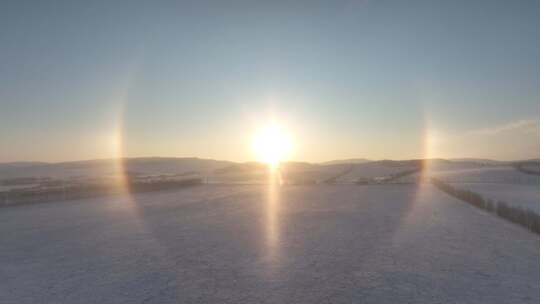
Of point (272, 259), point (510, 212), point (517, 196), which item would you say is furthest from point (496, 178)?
point (272, 259)

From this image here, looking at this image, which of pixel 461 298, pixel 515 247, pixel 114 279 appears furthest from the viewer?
pixel 515 247

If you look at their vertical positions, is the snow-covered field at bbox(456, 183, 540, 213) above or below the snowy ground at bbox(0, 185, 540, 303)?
above

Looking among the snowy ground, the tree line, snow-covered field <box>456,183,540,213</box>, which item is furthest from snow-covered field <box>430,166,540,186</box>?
the snowy ground

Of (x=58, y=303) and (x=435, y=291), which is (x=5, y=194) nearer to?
(x=58, y=303)

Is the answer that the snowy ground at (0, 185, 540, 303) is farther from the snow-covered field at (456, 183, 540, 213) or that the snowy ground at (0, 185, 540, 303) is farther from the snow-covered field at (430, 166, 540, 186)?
the snow-covered field at (430, 166, 540, 186)

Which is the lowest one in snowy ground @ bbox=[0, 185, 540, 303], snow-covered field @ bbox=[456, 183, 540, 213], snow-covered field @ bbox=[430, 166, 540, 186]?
snowy ground @ bbox=[0, 185, 540, 303]

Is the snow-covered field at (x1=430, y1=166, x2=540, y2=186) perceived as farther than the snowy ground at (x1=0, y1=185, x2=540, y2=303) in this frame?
Yes

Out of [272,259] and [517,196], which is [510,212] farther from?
[272,259]

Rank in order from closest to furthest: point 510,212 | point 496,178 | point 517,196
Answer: point 510,212 → point 517,196 → point 496,178

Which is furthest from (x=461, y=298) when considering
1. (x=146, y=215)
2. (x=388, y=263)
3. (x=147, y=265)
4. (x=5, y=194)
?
(x=5, y=194)
